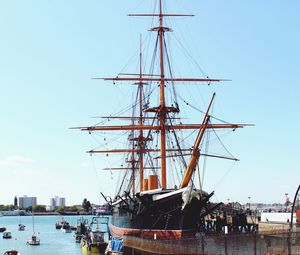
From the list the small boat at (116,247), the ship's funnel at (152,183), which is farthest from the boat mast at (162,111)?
the small boat at (116,247)

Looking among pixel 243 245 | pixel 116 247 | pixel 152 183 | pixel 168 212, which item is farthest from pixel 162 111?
pixel 243 245

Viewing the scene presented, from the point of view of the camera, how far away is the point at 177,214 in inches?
1815

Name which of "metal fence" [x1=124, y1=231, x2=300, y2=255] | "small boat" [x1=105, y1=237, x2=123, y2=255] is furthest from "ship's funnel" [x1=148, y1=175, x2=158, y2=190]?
"metal fence" [x1=124, y1=231, x2=300, y2=255]

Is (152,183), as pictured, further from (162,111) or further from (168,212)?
(168,212)

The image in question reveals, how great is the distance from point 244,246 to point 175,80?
1269 inches

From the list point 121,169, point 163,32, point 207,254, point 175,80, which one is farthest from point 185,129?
point 121,169

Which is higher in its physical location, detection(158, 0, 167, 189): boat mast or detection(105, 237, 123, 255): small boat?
detection(158, 0, 167, 189): boat mast

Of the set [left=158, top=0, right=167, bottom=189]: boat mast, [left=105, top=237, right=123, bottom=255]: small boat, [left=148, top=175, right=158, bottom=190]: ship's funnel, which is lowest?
[left=105, top=237, right=123, bottom=255]: small boat

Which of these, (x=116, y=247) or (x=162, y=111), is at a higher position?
(x=162, y=111)

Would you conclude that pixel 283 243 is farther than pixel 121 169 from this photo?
No

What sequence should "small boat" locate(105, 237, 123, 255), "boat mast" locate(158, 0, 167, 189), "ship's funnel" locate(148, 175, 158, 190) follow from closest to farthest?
"small boat" locate(105, 237, 123, 255) < "boat mast" locate(158, 0, 167, 189) < "ship's funnel" locate(148, 175, 158, 190)

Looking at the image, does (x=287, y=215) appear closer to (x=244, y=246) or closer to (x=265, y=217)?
(x=265, y=217)

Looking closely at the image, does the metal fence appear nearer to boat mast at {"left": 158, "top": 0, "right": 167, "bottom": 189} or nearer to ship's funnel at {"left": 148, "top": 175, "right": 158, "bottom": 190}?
boat mast at {"left": 158, "top": 0, "right": 167, "bottom": 189}

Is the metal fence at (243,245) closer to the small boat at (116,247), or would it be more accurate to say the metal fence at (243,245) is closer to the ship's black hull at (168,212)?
the ship's black hull at (168,212)
